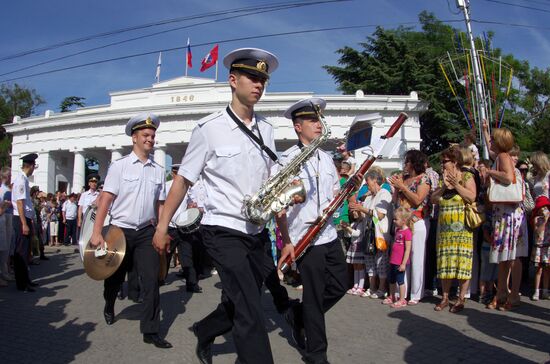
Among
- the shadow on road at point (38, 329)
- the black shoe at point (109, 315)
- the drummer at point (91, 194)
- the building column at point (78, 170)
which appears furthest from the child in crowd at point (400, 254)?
the building column at point (78, 170)

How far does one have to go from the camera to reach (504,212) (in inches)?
243

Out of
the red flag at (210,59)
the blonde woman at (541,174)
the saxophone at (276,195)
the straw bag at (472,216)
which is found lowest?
the straw bag at (472,216)

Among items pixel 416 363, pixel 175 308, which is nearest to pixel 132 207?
pixel 175 308

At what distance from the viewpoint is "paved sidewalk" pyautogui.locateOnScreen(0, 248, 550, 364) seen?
4348 mm

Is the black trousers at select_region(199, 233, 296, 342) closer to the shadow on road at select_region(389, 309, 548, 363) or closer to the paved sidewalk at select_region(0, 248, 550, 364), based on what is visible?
the paved sidewalk at select_region(0, 248, 550, 364)

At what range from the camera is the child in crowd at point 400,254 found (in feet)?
21.1

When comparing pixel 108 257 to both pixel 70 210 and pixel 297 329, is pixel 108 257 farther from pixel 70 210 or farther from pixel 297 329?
pixel 70 210

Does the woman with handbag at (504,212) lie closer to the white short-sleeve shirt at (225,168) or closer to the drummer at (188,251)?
the white short-sleeve shirt at (225,168)

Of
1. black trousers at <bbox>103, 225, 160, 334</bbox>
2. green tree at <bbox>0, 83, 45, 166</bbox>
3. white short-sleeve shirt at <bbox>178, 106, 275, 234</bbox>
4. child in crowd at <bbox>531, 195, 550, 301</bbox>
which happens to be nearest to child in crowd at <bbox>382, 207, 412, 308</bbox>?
child in crowd at <bbox>531, 195, 550, 301</bbox>

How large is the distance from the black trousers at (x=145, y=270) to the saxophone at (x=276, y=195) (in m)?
2.33

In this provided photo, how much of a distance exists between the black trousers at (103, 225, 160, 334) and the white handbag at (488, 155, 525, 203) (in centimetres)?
455

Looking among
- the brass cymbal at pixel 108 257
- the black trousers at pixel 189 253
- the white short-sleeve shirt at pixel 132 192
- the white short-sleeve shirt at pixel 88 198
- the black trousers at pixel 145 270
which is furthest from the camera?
the white short-sleeve shirt at pixel 88 198

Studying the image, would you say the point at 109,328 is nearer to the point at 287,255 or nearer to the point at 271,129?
the point at 287,255

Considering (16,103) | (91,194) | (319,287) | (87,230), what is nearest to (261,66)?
(319,287)
